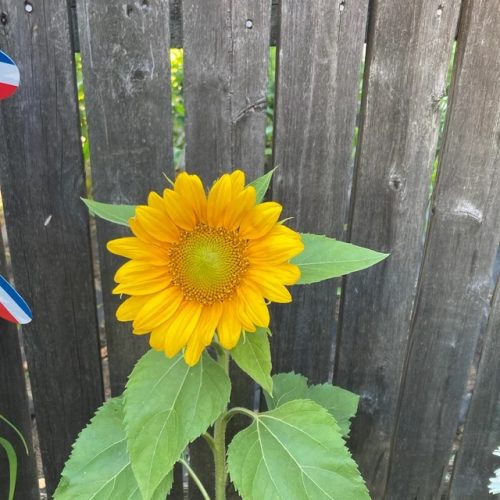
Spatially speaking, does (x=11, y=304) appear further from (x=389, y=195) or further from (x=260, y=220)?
(x=389, y=195)

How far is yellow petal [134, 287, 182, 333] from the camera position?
4.13 ft

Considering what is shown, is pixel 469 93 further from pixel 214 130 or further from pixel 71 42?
pixel 71 42

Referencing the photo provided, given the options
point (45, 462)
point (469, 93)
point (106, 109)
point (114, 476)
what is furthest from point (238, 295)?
point (45, 462)

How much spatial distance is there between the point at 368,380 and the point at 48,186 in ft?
3.98

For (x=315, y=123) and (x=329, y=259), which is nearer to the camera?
(x=329, y=259)

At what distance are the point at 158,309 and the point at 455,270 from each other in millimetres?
1097

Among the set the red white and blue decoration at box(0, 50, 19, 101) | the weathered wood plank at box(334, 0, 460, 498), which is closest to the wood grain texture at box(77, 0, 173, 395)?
the red white and blue decoration at box(0, 50, 19, 101)

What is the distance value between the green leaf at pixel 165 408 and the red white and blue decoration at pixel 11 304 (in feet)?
1.08

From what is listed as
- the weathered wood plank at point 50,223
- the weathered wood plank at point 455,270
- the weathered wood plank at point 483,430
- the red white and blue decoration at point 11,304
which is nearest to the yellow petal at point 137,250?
the red white and blue decoration at point 11,304

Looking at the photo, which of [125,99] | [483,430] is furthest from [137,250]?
[483,430]

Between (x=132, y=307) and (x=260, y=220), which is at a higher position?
(x=260, y=220)

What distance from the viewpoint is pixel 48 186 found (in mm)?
1770

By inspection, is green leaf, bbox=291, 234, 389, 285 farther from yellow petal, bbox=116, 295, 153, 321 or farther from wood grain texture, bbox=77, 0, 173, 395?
wood grain texture, bbox=77, 0, 173, 395

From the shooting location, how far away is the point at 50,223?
5.95 feet
